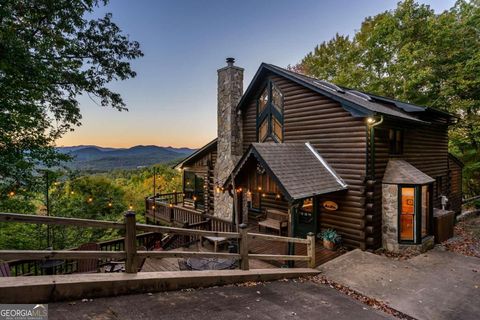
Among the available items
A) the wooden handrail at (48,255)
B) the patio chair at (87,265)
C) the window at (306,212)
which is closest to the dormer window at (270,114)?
the window at (306,212)

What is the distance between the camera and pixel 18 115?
23.4 feet

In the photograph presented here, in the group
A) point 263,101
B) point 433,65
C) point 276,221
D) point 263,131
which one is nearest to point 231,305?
point 276,221

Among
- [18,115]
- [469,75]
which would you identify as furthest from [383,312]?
[469,75]

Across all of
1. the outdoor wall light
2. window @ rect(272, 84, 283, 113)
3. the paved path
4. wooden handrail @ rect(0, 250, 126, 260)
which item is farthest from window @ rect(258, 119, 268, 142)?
wooden handrail @ rect(0, 250, 126, 260)

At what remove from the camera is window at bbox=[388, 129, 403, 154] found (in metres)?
9.59

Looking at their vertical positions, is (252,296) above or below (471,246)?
above

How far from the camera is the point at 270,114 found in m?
12.1

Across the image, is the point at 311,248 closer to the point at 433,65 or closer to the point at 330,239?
the point at 330,239

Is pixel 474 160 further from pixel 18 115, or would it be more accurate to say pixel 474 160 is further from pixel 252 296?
pixel 18 115

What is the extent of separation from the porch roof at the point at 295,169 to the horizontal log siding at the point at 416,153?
1.49 meters

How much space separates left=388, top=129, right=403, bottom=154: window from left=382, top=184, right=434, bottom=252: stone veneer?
1.69 metres

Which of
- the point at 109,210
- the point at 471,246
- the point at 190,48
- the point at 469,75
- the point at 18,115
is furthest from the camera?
the point at 190,48

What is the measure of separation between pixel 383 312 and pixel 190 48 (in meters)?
25.1

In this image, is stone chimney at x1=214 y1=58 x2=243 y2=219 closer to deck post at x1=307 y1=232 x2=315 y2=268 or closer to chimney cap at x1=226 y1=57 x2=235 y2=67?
chimney cap at x1=226 y1=57 x2=235 y2=67
